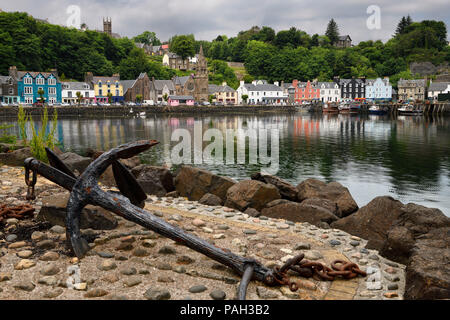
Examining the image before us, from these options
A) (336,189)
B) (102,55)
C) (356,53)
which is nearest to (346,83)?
(356,53)

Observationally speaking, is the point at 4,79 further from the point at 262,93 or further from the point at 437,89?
the point at 437,89

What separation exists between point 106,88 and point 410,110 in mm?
78813

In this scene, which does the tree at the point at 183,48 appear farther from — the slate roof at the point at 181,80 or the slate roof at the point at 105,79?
the slate roof at the point at 105,79

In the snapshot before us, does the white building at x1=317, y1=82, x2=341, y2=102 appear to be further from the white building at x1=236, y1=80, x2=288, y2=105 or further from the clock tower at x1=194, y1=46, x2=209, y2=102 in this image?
the clock tower at x1=194, y1=46, x2=209, y2=102

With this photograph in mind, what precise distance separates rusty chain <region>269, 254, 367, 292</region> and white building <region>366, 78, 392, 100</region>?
141 metres

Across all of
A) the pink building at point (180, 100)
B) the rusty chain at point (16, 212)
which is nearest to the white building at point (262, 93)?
the pink building at point (180, 100)

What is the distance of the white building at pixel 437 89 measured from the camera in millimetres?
122875

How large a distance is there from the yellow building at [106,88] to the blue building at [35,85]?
420 inches

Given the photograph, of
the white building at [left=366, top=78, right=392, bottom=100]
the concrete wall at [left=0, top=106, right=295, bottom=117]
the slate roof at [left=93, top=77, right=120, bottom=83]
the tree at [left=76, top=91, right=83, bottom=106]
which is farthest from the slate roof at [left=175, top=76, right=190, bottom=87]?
the white building at [left=366, top=78, right=392, bottom=100]

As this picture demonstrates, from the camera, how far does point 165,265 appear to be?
5809 mm

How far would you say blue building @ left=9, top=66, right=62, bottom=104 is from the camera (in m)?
92.2

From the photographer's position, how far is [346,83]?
13500 centimetres

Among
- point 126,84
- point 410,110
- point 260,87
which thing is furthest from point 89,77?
point 410,110
